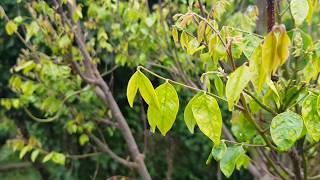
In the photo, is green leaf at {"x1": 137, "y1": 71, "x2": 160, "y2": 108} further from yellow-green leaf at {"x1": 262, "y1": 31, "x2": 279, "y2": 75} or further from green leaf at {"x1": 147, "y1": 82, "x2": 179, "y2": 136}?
yellow-green leaf at {"x1": 262, "y1": 31, "x2": 279, "y2": 75}

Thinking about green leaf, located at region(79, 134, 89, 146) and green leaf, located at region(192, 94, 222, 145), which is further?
green leaf, located at region(79, 134, 89, 146)

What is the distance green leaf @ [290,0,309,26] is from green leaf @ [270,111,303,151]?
222mm

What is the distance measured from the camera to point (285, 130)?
44.2 inches

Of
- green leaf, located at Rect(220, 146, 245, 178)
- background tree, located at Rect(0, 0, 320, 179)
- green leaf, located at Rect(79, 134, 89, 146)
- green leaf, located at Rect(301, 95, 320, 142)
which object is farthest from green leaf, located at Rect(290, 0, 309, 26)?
green leaf, located at Rect(79, 134, 89, 146)

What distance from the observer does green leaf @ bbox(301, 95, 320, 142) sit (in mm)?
1119

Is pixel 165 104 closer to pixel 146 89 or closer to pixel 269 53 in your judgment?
pixel 146 89

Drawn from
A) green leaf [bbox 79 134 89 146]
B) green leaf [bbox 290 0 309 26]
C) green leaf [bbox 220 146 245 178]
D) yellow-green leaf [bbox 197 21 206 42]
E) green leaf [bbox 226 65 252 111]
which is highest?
green leaf [bbox 290 0 309 26]

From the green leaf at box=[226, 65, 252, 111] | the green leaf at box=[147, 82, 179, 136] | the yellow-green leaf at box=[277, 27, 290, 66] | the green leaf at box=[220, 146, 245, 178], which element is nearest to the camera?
the yellow-green leaf at box=[277, 27, 290, 66]

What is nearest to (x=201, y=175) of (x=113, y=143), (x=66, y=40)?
(x=113, y=143)

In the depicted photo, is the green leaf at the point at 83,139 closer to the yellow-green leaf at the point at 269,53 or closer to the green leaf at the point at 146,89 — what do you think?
the green leaf at the point at 146,89

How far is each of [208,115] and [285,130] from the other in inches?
8.4

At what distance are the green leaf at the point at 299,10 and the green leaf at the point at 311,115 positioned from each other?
180 millimetres

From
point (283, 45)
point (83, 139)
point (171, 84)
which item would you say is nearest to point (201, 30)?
point (171, 84)

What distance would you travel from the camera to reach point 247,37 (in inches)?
50.9
